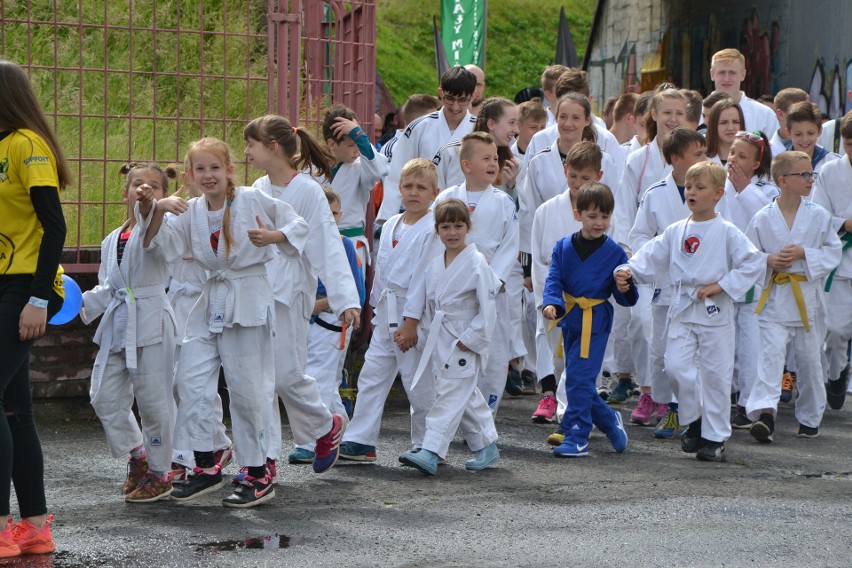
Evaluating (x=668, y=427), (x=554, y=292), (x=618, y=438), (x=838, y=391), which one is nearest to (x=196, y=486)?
(x=554, y=292)

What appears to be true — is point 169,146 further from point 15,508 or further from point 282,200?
point 15,508

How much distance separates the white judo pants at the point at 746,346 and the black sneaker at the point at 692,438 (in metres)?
0.95

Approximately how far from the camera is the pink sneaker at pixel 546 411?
900 centimetres

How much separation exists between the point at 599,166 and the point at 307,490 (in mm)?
3088

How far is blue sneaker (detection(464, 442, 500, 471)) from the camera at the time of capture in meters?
7.39

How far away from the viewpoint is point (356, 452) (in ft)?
24.9

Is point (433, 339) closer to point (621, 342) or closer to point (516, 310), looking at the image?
point (516, 310)

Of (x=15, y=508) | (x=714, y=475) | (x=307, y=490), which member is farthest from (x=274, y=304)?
(x=714, y=475)

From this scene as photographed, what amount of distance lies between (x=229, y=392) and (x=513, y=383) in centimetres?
417

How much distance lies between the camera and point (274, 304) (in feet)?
22.4

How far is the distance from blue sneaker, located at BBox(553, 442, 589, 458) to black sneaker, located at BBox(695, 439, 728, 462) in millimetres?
632

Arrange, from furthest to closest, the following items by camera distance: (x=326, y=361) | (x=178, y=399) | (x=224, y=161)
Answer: (x=326, y=361) → (x=178, y=399) → (x=224, y=161)

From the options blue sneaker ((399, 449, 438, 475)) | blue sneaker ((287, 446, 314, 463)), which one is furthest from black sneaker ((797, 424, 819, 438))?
blue sneaker ((287, 446, 314, 463))

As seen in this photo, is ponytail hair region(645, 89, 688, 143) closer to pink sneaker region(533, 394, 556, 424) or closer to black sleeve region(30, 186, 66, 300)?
pink sneaker region(533, 394, 556, 424)
